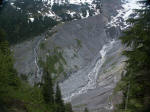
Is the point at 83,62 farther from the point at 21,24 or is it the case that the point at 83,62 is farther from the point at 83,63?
the point at 21,24

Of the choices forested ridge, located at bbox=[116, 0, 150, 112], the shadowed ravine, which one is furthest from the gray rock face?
forested ridge, located at bbox=[116, 0, 150, 112]

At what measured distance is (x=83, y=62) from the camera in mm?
115938

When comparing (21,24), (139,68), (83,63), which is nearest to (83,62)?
(83,63)

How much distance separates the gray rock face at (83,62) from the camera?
258 feet

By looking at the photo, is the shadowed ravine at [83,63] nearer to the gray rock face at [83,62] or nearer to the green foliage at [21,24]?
the gray rock face at [83,62]

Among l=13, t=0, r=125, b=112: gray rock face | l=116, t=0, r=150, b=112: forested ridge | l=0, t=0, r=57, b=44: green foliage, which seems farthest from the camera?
l=0, t=0, r=57, b=44: green foliage

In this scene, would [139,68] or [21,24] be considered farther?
[21,24]

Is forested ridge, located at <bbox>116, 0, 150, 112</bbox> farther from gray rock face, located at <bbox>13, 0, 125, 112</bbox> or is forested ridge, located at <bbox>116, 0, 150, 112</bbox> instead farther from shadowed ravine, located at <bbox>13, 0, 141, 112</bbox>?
gray rock face, located at <bbox>13, 0, 125, 112</bbox>

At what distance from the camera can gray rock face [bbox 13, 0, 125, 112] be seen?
7850 centimetres

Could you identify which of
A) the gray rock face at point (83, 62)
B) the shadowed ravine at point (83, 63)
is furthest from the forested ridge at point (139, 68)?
the gray rock face at point (83, 62)

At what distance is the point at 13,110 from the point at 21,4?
6961 inches

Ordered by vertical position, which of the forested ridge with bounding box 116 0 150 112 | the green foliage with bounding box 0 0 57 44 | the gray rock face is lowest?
the gray rock face

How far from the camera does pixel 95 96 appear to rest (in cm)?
7794

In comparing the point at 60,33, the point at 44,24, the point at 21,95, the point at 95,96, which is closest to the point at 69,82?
the point at 95,96
